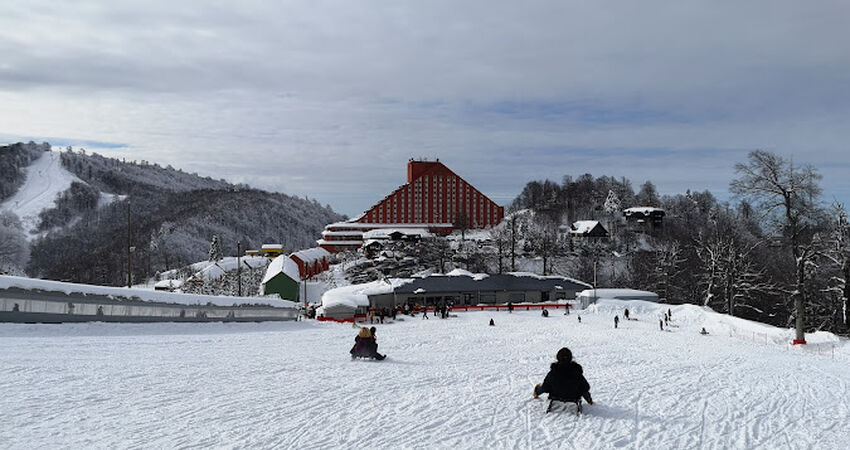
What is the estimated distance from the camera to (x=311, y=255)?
Result: 8931 cm

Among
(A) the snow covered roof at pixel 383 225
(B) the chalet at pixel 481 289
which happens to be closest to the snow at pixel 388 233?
(A) the snow covered roof at pixel 383 225

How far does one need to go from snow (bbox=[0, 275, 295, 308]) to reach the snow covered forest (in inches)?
970

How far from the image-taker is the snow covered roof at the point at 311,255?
273 ft

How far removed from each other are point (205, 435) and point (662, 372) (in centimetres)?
1105

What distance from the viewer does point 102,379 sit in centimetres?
1070

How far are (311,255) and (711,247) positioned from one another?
58.8m

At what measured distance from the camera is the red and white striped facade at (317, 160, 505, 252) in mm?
101500

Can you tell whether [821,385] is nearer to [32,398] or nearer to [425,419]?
[425,419]

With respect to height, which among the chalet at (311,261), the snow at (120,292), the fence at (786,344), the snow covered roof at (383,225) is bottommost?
the fence at (786,344)

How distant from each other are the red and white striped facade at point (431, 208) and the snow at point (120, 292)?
69.8 metres

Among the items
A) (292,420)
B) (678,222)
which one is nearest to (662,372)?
(292,420)

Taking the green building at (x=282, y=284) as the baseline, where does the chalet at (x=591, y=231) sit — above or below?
above

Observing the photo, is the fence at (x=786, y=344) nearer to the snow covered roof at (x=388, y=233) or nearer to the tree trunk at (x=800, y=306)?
the tree trunk at (x=800, y=306)

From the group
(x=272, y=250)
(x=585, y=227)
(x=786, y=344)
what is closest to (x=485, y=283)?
(x=786, y=344)
